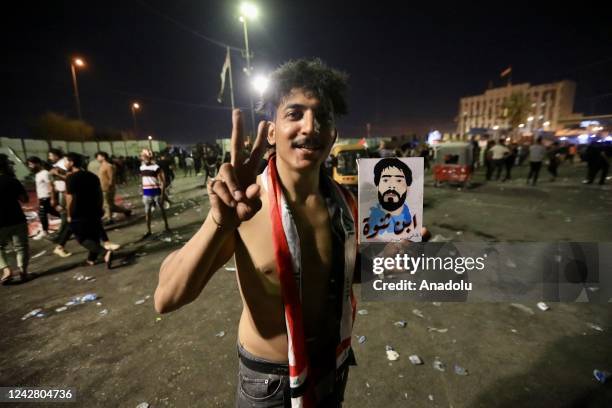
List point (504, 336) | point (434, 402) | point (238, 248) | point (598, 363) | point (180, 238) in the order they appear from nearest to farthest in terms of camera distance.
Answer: point (238, 248) → point (434, 402) → point (598, 363) → point (504, 336) → point (180, 238)

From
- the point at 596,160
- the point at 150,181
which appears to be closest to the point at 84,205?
the point at 150,181

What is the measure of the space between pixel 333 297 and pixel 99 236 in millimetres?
5993

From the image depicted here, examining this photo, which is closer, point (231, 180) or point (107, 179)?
point (231, 180)

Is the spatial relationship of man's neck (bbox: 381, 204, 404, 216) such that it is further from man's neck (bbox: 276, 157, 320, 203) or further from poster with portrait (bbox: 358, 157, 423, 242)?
man's neck (bbox: 276, 157, 320, 203)

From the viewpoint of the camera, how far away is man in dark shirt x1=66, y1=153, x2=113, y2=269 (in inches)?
206

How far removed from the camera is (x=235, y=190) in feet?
3.17

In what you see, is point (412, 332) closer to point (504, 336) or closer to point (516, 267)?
point (504, 336)

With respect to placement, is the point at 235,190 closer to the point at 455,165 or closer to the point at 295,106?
the point at 295,106

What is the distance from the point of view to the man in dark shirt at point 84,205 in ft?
17.2

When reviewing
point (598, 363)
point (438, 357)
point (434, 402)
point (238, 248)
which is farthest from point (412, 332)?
point (238, 248)

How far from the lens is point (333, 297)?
4.82 ft

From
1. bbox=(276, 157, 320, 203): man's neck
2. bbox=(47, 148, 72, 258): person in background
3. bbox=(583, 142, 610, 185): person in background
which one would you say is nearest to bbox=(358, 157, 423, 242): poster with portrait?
bbox=(276, 157, 320, 203): man's neck

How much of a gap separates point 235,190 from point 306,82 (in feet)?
2.91

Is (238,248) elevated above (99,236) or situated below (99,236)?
above
